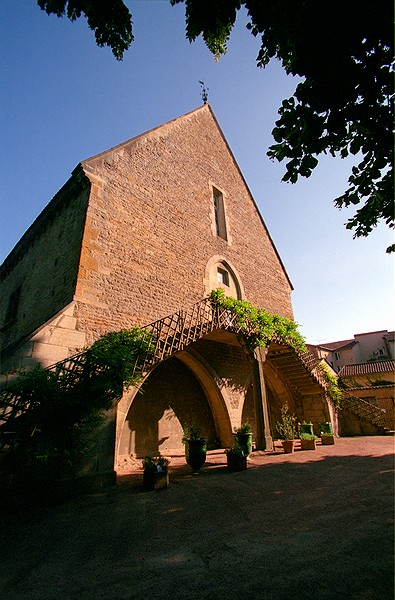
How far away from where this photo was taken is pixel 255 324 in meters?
10.3

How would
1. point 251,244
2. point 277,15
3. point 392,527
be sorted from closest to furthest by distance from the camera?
point 277,15, point 392,527, point 251,244

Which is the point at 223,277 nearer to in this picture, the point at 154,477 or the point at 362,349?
the point at 154,477

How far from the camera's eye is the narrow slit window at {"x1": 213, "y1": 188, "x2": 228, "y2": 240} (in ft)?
45.2

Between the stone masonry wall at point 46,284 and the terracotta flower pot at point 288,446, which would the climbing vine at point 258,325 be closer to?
the terracotta flower pot at point 288,446

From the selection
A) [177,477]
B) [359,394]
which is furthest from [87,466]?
[359,394]

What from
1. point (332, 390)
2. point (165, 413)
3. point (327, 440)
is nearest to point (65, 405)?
point (165, 413)

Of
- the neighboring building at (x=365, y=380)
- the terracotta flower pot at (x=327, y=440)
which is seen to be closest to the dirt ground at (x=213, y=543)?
the terracotta flower pot at (x=327, y=440)

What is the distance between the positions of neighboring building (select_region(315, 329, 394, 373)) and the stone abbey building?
85.6 feet

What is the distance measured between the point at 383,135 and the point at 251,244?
38.9ft

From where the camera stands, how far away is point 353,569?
2.44 metres

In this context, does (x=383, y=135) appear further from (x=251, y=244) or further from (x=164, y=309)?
(x=251, y=244)

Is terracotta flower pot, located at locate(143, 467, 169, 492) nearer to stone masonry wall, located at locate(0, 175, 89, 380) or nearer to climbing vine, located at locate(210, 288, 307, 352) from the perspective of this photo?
stone masonry wall, located at locate(0, 175, 89, 380)

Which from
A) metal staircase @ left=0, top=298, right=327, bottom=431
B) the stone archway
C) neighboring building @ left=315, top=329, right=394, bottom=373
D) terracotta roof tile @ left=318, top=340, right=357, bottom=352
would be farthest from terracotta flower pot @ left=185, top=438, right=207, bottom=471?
terracotta roof tile @ left=318, top=340, right=357, bottom=352

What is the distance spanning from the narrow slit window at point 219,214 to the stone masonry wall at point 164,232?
1.08 ft
